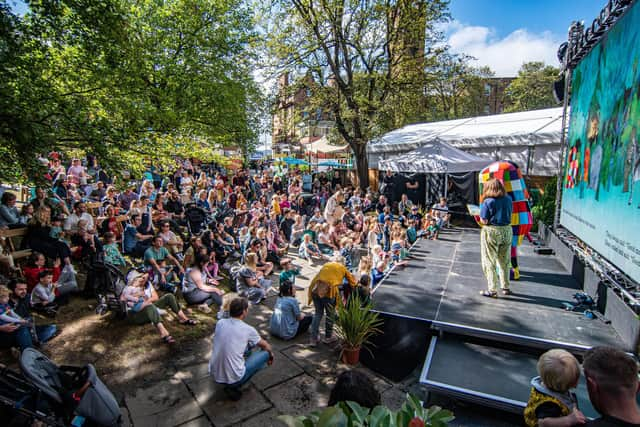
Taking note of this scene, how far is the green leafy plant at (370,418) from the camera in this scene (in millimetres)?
1272

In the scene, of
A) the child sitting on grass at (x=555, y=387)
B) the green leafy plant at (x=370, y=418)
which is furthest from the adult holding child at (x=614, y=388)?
the green leafy plant at (x=370, y=418)

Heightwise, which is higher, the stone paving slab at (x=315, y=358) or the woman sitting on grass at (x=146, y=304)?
the woman sitting on grass at (x=146, y=304)

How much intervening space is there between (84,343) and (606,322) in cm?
682

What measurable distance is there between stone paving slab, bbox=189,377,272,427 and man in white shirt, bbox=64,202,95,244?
14.4ft

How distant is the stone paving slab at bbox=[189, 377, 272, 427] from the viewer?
12.5 feet

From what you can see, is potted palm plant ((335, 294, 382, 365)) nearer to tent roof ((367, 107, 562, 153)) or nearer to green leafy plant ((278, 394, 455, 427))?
green leafy plant ((278, 394, 455, 427))

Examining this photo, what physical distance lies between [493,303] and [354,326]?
6.64 feet

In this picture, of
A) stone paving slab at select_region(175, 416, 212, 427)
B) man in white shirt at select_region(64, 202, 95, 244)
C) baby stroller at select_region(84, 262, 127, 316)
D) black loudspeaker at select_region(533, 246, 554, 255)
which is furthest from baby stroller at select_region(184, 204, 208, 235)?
black loudspeaker at select_region(533, 246, 554, 255)

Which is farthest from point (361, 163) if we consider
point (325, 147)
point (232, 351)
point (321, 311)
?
point (232, 351)

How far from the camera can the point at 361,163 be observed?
61.7 ft

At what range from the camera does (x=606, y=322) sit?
14.1 ft

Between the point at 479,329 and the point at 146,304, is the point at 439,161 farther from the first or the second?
the point at 146,304

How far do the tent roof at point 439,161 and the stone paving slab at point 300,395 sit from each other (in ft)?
25.3

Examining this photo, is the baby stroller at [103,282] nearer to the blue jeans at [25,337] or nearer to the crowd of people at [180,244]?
the crowd of people at [180,244]
